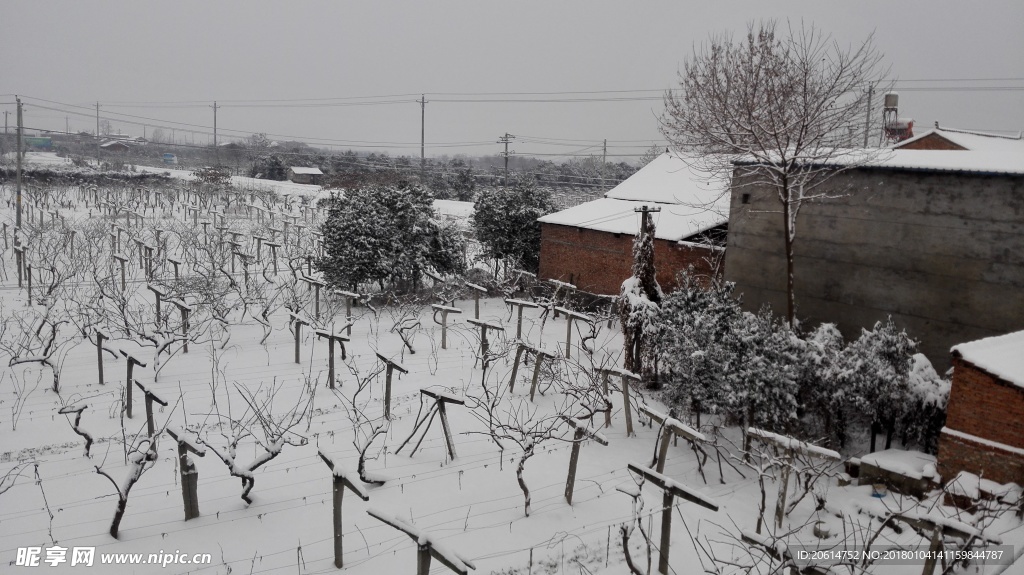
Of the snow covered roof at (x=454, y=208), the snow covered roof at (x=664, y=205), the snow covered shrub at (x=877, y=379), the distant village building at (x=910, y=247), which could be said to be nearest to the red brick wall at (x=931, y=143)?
the distant village building at (x=910, y=247)

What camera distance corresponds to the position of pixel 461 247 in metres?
17.2

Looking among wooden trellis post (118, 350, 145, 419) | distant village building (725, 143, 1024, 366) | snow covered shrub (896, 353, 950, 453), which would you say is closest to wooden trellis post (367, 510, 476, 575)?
wooden trellis post (118, 350, 145, 419)

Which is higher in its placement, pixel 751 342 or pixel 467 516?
pixel 751 342

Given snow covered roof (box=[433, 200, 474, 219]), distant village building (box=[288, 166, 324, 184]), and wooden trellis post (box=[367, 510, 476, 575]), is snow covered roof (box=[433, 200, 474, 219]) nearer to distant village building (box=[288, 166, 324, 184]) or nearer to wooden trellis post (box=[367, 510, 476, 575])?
distant village building (box=[288, 166, 324, 184])

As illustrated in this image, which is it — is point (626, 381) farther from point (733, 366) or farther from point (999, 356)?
point (999, 356)

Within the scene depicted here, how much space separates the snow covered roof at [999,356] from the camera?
6.23 m

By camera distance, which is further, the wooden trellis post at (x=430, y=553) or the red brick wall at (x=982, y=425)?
the red brick wall at (x=982, y=425)

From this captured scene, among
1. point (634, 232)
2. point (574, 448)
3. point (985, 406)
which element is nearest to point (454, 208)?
point (634, 232)

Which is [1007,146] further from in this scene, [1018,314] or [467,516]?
[467,516]

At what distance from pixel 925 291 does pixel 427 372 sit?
7229mm

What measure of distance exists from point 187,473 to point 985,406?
286 inches

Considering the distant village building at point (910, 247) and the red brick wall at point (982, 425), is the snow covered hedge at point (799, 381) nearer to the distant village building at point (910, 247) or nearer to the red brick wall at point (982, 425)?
the red brick wall at point (982, 425)

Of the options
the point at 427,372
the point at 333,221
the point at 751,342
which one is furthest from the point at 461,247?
the point at 751,342

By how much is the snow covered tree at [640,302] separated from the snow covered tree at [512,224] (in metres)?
7.69
